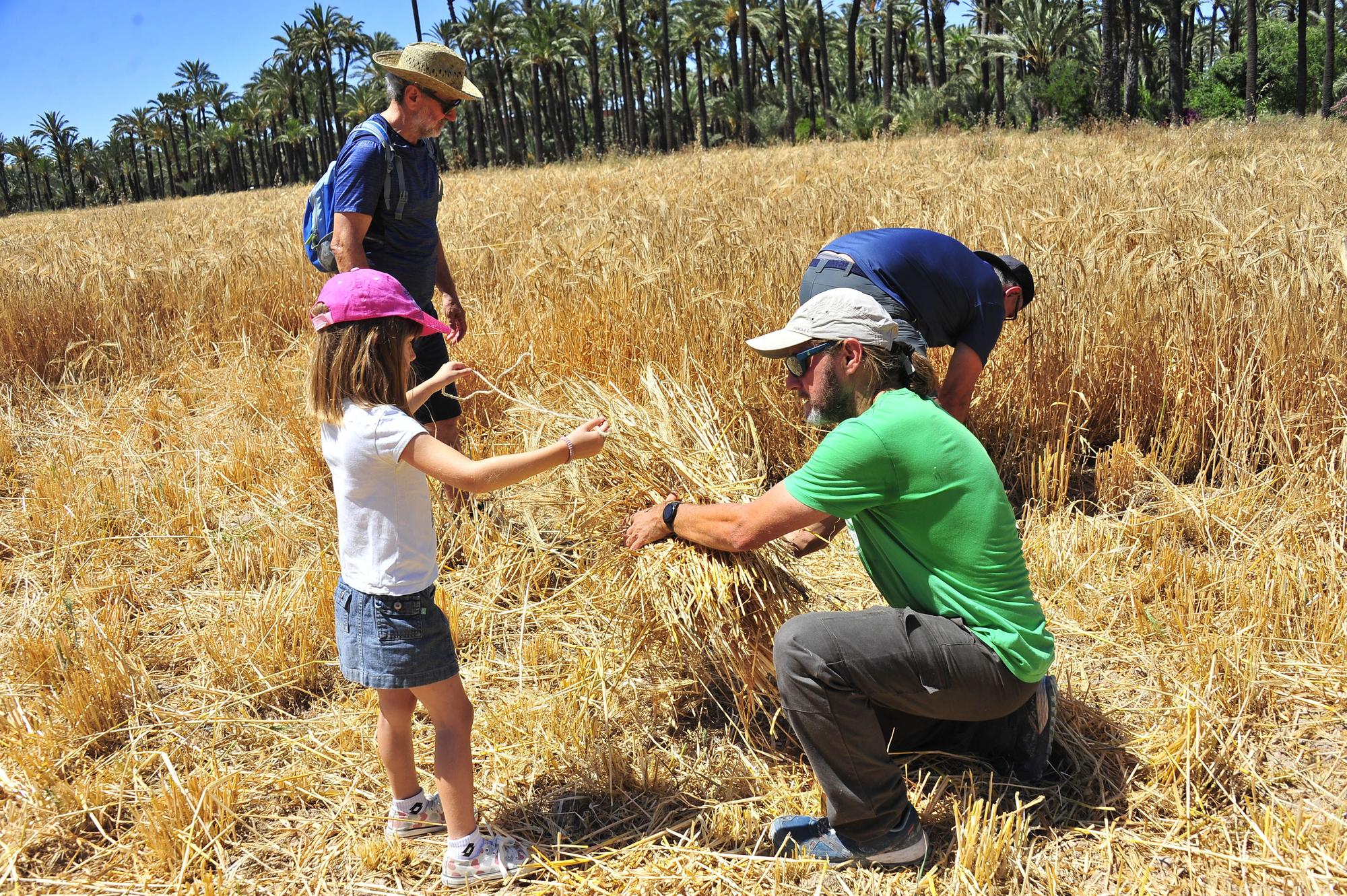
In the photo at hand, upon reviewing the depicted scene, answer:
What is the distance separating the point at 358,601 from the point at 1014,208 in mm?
5055

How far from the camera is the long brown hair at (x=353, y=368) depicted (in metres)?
1.90

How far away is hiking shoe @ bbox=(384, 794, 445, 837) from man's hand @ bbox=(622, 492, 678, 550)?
743mm

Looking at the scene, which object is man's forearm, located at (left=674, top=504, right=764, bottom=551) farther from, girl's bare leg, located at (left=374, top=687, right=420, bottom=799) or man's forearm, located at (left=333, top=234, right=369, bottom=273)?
man's forearm, located at (left=333, top=234, right=369, bottom=273)

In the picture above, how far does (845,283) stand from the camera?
2660mm

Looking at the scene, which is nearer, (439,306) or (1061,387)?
(1061,387)

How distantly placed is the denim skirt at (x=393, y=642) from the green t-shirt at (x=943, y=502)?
81cm

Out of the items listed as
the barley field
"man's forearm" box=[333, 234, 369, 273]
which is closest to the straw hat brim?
"man's forearm" box=[333, 234, 369, 273]

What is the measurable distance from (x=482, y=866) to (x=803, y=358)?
4.25 feet

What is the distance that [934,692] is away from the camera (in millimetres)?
1909

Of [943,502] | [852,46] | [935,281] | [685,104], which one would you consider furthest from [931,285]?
[685,104]

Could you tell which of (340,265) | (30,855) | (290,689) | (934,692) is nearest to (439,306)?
(340,265)

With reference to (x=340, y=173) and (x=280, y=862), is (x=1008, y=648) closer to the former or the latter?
(x=280, y=862)

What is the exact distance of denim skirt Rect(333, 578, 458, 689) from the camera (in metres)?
1.89

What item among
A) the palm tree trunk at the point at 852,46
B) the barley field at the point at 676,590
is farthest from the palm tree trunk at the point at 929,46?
the barley field at the point at 676,590
